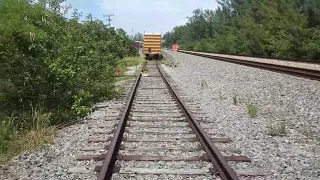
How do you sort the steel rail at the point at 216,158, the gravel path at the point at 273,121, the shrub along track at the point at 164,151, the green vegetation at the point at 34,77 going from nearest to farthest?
the steel rail at the point at 216,158
the shrub along track at the point at 164,151
the gravel path at the point at 273,121
the green vegetation at the point at 34,77

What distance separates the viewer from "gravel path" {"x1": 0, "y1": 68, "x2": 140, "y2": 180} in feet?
17.0

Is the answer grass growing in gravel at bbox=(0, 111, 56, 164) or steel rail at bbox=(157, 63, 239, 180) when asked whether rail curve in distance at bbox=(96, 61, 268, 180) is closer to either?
steel rail at bbox=(157, 63, 239, 180)

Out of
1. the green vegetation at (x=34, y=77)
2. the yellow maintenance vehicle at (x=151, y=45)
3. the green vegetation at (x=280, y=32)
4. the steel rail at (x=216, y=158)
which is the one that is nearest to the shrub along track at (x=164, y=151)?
the steel rail at (x=216, y=158)

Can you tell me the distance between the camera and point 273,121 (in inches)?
353

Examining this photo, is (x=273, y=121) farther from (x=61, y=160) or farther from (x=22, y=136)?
(x=22, y=136)

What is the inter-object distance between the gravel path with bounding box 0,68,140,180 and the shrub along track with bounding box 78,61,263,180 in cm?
19

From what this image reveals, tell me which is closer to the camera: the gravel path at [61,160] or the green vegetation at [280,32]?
the gravel path at [61,160]

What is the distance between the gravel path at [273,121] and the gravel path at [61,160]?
85.4 inches

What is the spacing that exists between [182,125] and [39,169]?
3.48 m

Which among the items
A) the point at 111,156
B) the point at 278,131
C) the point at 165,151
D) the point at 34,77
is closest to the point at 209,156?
the point at 165,151

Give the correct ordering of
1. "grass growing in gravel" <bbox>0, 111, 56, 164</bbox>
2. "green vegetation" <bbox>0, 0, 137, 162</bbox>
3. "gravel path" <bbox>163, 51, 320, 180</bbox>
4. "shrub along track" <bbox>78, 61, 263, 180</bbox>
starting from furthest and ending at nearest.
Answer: "green vegetation" <bbox>0, 0, 137, 162</bbox> < "grass growing in gravel" <bbox>0, 111, 56, 164</bbox> < "gravel path" <bbox>163, 51, 320, 180</bbox> < "shrub along track" <bbox>78, 61, 263, 180</bbox>

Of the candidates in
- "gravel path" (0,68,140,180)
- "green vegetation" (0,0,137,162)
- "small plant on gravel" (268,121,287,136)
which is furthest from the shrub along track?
"green vegetation" (0,0,137,162)

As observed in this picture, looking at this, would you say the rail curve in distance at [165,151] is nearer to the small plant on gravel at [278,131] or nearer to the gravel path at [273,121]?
the gravel path at [273,121]

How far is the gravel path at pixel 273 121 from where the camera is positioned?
5.72 m
